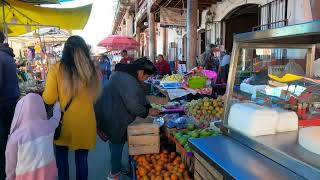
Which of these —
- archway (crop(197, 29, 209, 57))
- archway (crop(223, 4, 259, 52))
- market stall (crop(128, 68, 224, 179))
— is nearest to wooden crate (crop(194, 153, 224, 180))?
market stall (crop(128, 68, 224, 179))

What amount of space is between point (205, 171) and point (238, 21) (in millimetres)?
10890

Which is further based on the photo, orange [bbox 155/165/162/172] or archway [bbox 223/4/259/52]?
archway [bbox 223/4/259/52]

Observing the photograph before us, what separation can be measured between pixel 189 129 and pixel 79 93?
4.65ft

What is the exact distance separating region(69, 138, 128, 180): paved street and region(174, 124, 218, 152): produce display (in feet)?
4.41

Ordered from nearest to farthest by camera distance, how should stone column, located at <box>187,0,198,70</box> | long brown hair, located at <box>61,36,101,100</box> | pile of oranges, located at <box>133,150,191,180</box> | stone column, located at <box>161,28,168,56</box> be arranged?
long brown hair, located at <box>61,36,101,100</box> → pile of oranges, located at <box>133,150,191,180</box> → stone column, located at <box>187,0,198,70</box> → stone column, located at <box>161,28,168,56</box>

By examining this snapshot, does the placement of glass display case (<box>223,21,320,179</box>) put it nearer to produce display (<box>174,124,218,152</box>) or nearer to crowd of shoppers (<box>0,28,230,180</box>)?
produce display (<box>174,124,218,152</box>)

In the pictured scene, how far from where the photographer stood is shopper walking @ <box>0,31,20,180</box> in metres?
3.54

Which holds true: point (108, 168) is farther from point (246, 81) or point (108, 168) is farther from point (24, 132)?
point (246, 81)

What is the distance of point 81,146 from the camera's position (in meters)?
3.25

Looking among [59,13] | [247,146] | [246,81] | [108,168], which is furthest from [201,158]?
[59,13]

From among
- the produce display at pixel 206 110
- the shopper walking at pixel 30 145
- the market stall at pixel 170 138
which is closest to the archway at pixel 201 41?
the market stall at pixel 170 138

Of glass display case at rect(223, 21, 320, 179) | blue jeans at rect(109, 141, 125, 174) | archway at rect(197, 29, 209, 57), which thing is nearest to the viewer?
glass display case at rect(223, 21, 320, 179)

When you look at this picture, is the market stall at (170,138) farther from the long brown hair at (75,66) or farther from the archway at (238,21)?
the archway at (238,21)

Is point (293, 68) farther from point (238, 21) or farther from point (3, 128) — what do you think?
point (238, 21)
